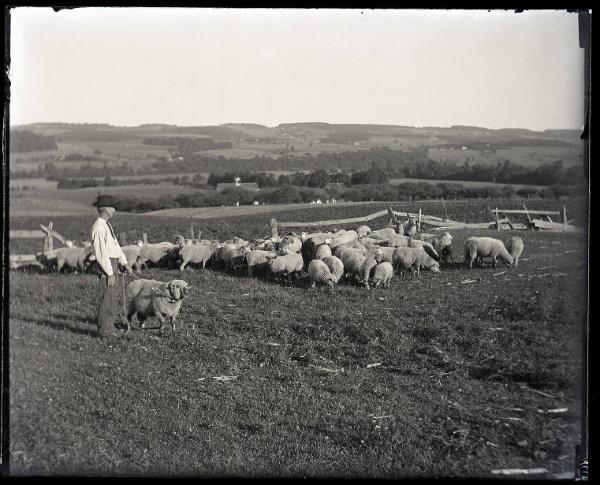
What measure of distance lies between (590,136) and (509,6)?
1.67 m

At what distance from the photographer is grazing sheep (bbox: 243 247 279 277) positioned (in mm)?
6996

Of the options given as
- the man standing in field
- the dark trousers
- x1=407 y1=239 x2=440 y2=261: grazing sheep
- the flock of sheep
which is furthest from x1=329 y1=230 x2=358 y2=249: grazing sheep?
the dark trousers

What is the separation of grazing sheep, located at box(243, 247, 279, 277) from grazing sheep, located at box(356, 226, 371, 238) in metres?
1.00

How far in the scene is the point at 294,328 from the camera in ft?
22.3

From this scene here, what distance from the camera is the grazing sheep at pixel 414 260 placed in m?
6.96

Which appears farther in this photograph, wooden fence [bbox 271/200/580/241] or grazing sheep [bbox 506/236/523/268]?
wooden fence [bbox 271/200/580/241]

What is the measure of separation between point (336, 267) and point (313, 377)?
1.30m

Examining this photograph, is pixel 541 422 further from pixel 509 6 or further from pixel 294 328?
pixel 509 6

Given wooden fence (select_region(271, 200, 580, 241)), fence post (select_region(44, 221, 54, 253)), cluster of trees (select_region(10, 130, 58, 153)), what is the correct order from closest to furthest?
cluster of trees (select_region(10, 130, 58, 153))
fence post (select_region(44, 221, 54, 253))
wooden fence (select_region(271, 200, 580, 241))

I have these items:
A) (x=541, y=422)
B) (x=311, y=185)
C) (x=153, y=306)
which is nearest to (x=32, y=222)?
(x=153, y=306)

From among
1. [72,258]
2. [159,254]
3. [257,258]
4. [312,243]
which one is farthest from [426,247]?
[72,258]

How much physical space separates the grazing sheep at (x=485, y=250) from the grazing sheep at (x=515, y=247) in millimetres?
42

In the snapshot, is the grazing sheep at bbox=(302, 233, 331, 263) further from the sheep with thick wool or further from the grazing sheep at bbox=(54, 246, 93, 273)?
the grazing sheep at bbox=(54, 246, 93, 273)

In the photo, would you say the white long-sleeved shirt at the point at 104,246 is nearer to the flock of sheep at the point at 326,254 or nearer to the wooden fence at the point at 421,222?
the flock of sheep at the point at 326,254
